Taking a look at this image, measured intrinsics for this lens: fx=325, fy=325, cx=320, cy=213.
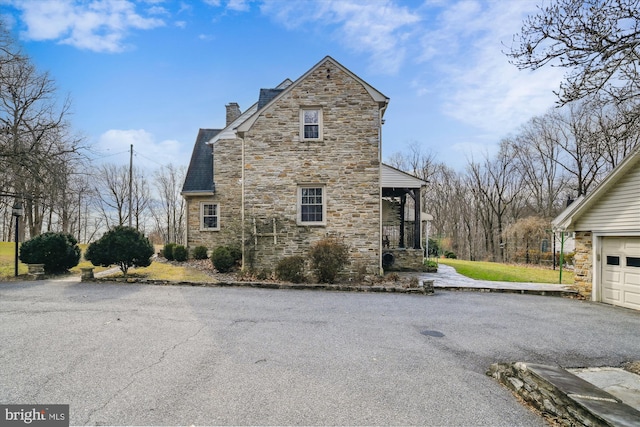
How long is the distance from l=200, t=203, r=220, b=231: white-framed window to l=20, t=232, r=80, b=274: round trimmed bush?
5.99m

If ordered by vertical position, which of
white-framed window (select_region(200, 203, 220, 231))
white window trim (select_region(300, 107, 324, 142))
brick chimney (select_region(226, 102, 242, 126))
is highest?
brick chimney (select_region(226, 102, 242, 126))

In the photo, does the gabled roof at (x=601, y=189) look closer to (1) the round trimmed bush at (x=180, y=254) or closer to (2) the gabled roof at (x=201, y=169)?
(2) the gabled roof at (x=201, y=169)

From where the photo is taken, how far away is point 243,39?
12.0 m

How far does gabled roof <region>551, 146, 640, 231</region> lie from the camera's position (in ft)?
29.9

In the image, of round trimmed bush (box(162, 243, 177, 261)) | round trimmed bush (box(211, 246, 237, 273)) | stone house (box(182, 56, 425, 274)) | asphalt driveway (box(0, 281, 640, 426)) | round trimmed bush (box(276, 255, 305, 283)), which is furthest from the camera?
round trimmed bush (box(162, 243, 177, 261))

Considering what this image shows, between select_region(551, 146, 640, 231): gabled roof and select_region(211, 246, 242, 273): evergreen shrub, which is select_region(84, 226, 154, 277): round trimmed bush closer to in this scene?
select_region(211, 246, 242, 273): evergreen shrub

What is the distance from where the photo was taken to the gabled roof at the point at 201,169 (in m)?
18.1

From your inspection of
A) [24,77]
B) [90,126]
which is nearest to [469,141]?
[90,126]

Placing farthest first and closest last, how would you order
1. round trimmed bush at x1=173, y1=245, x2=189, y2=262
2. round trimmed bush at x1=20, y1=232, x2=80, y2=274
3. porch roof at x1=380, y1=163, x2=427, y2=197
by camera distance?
round trimmed bush at x1=173, y1=245, x2=189, y2=262 → porch roof at x1=380, y1=163, x2=427, y2=197 → round trimmed bush at x1=20, y1=232, x2=80, y2=274

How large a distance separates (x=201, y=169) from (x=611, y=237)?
1881cm

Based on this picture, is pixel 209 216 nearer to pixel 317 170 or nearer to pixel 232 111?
pixel 232 111

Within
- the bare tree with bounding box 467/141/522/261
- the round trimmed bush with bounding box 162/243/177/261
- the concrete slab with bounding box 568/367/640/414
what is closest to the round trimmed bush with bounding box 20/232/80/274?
the round trimmed bush with bounding box 162/243/177/261

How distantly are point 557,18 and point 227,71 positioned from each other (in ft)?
38.3

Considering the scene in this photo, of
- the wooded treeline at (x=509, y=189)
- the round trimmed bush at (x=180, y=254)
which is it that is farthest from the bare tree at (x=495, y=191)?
the round trimmed bush at (x=180, y=254)
